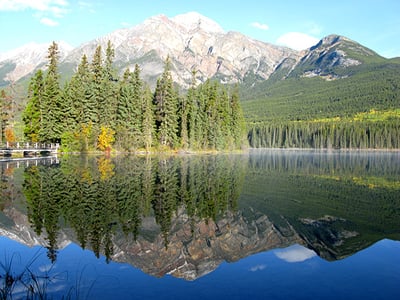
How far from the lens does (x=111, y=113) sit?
70.8 m

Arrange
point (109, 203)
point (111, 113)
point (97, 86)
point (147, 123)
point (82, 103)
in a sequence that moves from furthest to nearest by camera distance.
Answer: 1. point (147, 123)
2. point (111, 113)
3. point (97, 86)
4. point (82, 103)
5. point (109, 203)

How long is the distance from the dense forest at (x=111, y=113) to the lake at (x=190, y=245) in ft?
148

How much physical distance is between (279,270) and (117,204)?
9.31 metres

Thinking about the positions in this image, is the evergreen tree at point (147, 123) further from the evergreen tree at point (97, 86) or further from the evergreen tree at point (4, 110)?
the evergreen tree at point (4, 110)

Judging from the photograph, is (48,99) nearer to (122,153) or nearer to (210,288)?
(122,153)

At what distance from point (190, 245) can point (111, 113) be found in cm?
6157

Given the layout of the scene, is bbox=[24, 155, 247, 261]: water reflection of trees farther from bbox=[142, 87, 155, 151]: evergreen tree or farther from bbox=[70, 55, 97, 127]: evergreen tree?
bbox=[142, 87, 155, 151]: evergreen tree

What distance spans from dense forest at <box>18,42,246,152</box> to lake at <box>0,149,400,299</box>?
45.1 meters

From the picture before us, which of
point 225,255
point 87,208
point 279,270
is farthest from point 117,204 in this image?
point 279,270

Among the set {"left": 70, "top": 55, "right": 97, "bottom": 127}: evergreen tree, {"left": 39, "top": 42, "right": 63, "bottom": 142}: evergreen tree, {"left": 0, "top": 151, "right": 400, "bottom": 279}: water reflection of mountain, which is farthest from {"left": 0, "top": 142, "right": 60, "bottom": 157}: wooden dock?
{"left": 0, "top": 151, "right": 400, "bottom": 279}: water reflection of mountain

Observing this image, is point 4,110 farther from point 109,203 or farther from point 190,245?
point 190,245

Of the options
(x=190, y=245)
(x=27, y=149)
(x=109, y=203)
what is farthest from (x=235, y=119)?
(x=190, y=245)

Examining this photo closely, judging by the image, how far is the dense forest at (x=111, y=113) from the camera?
2534 inches

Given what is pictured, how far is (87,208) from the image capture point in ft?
53.1
